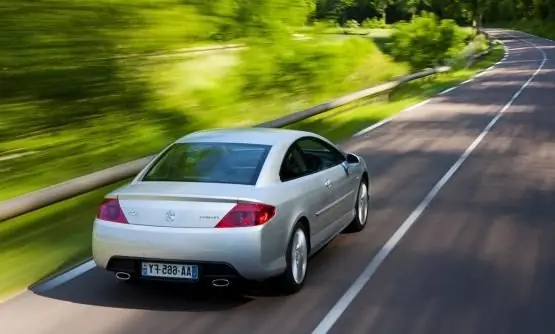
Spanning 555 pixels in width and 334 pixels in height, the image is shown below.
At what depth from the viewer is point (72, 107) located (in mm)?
12406

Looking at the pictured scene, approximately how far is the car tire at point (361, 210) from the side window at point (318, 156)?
0.68 metres

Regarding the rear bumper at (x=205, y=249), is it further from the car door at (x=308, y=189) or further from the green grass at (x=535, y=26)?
the green grass at (x=535, y=26)

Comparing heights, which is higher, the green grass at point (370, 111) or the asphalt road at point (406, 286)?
the asphalt road at point (406, 286)

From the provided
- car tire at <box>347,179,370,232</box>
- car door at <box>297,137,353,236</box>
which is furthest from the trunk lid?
car tire at <box>347,179,370,232</box>

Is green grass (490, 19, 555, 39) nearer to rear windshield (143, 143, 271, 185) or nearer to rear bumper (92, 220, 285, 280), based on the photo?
rear windshield (143, 143, 271, 185)

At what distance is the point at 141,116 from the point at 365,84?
58.1ft

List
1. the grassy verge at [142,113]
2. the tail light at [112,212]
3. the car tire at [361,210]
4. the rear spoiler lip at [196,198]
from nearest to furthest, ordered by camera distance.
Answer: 1. the rear spoiler lip at [196,198]
2. the tail light at [112,212]
3. the car tire at [361,210]
4. the grassy verge at [142,113]

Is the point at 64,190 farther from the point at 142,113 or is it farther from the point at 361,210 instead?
the point at 142,113

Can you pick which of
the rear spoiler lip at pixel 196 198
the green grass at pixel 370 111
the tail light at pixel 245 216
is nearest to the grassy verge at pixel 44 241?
the rear spoiler lip at pixel 196 198

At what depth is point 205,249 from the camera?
7105 mm

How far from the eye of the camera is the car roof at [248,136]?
8398 mm

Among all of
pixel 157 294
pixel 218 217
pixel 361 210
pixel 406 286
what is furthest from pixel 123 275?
pixel 361 210

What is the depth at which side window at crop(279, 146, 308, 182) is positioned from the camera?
26.1ft

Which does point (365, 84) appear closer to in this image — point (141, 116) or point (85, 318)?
point (141, 116)
